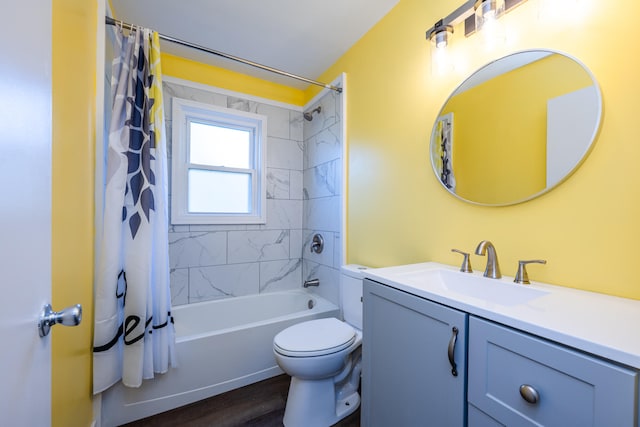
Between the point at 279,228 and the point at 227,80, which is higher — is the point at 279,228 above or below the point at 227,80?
below

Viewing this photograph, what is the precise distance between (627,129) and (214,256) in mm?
2526

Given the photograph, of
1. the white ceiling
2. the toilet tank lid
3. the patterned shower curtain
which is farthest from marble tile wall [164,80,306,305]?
the toilet tank lid

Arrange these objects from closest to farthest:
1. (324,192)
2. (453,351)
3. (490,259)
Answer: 1. (453,351)
2. (490,259)
3. (324,192)

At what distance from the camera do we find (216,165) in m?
2.42

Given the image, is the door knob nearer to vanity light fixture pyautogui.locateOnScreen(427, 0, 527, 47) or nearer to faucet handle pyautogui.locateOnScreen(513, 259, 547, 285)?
faucet handle pyautogui.locateOnScreen(513, 259, 547, 285)

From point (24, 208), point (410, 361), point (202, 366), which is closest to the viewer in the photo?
point (24, 208)

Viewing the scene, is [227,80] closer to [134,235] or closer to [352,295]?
[134,235]

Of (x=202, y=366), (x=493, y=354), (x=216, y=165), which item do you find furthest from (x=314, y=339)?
(x=216, y=165)

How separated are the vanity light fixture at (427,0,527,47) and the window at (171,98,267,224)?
1.71 meters

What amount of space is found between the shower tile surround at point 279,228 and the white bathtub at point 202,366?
235 mm

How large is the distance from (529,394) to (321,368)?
38.3 inches

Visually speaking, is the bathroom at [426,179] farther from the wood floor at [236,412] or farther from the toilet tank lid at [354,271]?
the wood floor at [236,412]

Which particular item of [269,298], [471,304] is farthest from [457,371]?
[269,298]

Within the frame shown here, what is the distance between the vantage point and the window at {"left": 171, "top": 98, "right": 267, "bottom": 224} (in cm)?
223
